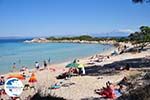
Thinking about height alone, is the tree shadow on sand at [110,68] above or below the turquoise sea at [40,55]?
above

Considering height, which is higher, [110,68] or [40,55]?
[110,68]

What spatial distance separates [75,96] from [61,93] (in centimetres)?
140

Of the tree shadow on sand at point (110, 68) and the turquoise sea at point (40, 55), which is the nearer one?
the tree shadow on sand at point (110, 68)

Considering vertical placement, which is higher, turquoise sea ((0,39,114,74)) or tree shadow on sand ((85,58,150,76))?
tree shadow on sand ((85,58,150,76))

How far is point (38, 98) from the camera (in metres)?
11.0

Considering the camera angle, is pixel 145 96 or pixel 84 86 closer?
pixel 145 96

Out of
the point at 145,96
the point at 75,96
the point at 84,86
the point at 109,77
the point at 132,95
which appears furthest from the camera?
the point at 109,77

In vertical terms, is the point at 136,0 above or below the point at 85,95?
above

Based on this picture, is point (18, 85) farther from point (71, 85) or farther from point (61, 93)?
point (71, 85)

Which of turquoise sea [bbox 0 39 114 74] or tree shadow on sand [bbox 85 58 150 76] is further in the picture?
turquoise sea [bbox 0 39 114 74]

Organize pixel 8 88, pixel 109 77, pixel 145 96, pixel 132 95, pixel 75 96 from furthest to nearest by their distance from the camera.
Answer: pixel 109 77, pixel 75 96, pixel 8 88, pixel 132 95, pixel 145 96

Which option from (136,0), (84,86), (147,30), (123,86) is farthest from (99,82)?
(147,30)

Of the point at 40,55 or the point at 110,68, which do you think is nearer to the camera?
the point at 110,68

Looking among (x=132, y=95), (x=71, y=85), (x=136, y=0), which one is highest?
(x=136, y=0)
